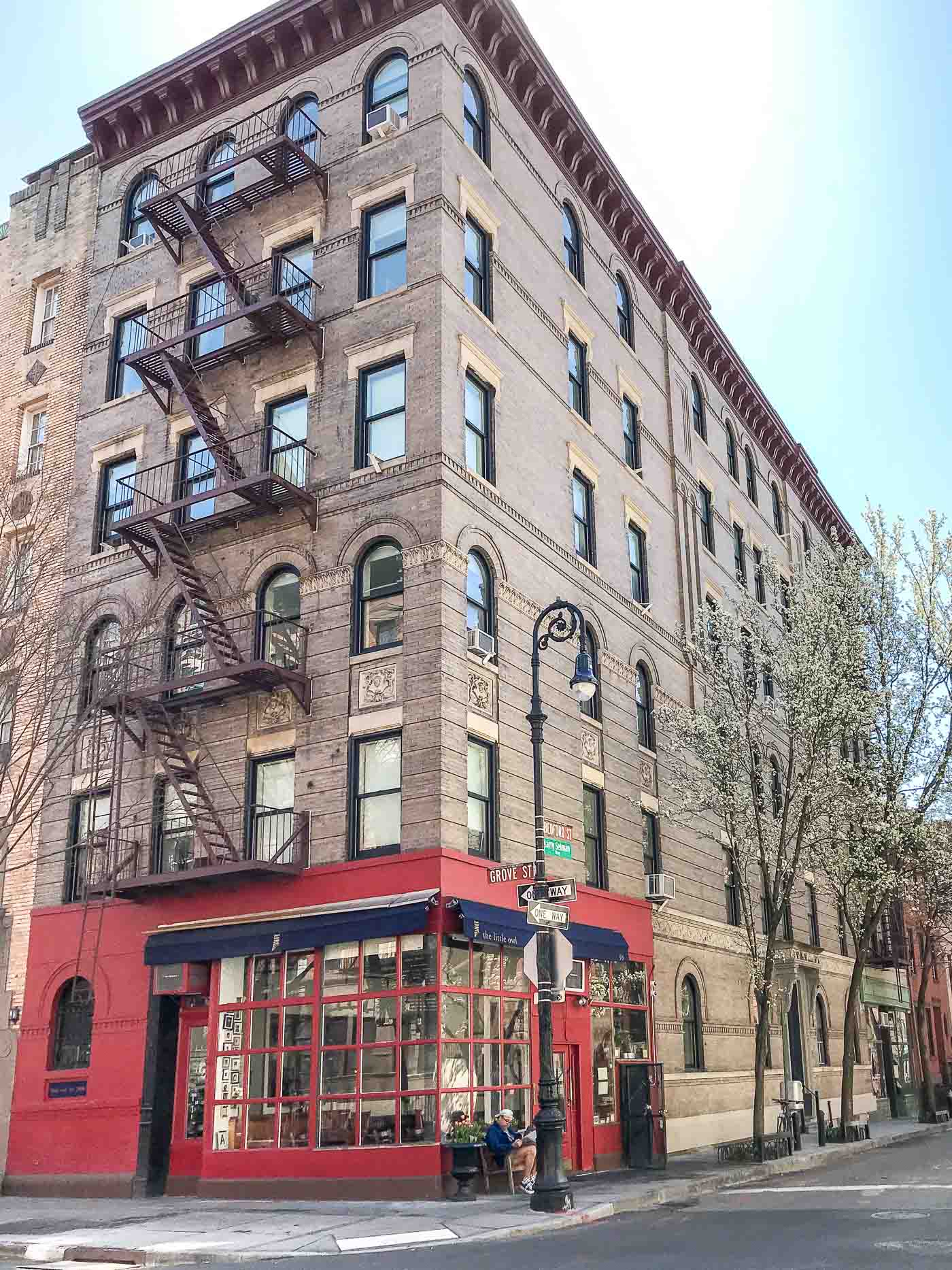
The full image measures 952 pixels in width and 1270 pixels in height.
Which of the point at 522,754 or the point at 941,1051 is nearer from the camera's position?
the point at 522,754

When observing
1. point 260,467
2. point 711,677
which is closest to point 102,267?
point 260,467

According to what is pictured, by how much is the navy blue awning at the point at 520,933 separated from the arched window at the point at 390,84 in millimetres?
15512

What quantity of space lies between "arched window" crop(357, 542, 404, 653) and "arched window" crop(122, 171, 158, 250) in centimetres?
1119

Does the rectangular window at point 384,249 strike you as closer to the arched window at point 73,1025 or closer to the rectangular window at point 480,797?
the rectangular window at point 480,797

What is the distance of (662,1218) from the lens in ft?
49.8

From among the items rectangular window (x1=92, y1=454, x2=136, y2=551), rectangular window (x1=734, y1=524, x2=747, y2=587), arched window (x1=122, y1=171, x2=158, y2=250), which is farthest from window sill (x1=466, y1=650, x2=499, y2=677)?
rectangular window (x1=734, y1=524, x2=747, y2=587)

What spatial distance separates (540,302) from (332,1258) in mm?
20000

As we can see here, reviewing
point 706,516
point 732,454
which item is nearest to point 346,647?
point 706,516

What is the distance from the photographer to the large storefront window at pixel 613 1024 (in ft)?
76.8

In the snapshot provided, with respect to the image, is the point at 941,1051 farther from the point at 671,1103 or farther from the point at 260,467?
the point at 260,467

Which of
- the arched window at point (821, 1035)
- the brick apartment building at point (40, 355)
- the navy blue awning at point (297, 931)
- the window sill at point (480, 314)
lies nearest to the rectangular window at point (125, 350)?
the brick apartment building at point (40, 355)

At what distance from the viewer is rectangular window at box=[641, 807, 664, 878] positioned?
27562 millimetres

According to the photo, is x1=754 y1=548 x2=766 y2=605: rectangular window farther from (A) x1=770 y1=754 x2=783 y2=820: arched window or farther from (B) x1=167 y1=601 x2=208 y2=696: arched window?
(B) x1=167 y1=601 x2=208 y2=696: arched window

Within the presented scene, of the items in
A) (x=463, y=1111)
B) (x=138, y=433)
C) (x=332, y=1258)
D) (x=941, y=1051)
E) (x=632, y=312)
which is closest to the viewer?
(x=332, y=1258)
